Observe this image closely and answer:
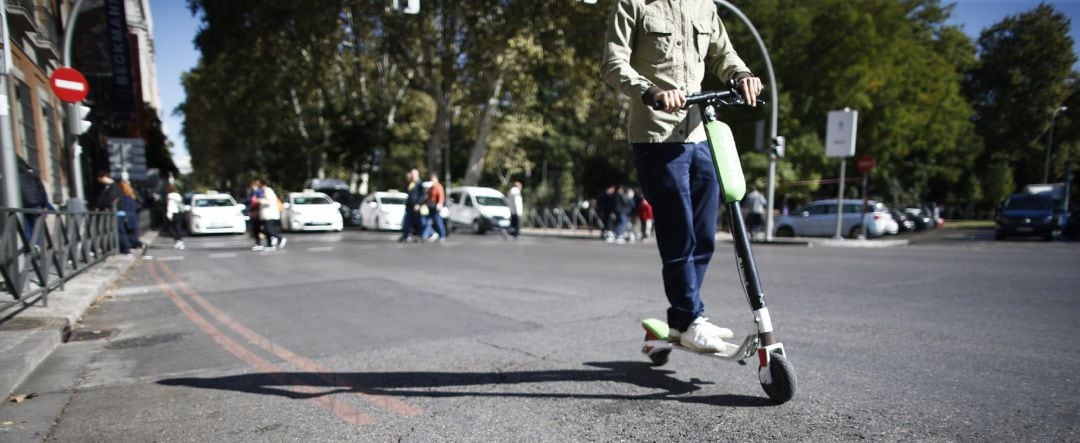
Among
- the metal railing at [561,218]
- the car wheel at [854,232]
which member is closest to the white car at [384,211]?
the metal railing at [561,218]

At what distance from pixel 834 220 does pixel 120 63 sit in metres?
25.9

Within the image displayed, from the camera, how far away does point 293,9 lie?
2219cm

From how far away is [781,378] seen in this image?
2404mm

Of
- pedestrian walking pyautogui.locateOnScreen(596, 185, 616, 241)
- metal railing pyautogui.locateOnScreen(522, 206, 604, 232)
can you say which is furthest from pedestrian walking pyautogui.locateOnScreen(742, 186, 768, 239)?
metal railing pyautogui.locateOnScreen(522, 206, 604, 232)

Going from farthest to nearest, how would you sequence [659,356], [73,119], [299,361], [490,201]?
[490,201], [73,119], [299,361], [659,356]

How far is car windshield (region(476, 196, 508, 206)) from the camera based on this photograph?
22070 millimetres

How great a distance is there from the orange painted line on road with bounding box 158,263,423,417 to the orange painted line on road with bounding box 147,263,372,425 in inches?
A: 4.0

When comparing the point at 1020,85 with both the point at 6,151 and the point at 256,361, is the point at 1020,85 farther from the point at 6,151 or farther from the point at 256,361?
the point at 6,151

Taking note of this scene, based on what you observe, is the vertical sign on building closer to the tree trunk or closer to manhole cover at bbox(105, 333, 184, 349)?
the tree trunk

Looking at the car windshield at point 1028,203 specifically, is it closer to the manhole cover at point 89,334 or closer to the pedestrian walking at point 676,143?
the pedestrian walking at point 676,143

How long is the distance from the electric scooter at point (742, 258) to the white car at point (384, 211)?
64.9 feet

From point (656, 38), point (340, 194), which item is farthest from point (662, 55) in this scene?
point (340, 194)

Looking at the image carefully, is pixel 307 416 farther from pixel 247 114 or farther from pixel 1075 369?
pixel 247 114

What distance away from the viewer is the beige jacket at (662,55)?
274 centimetres
